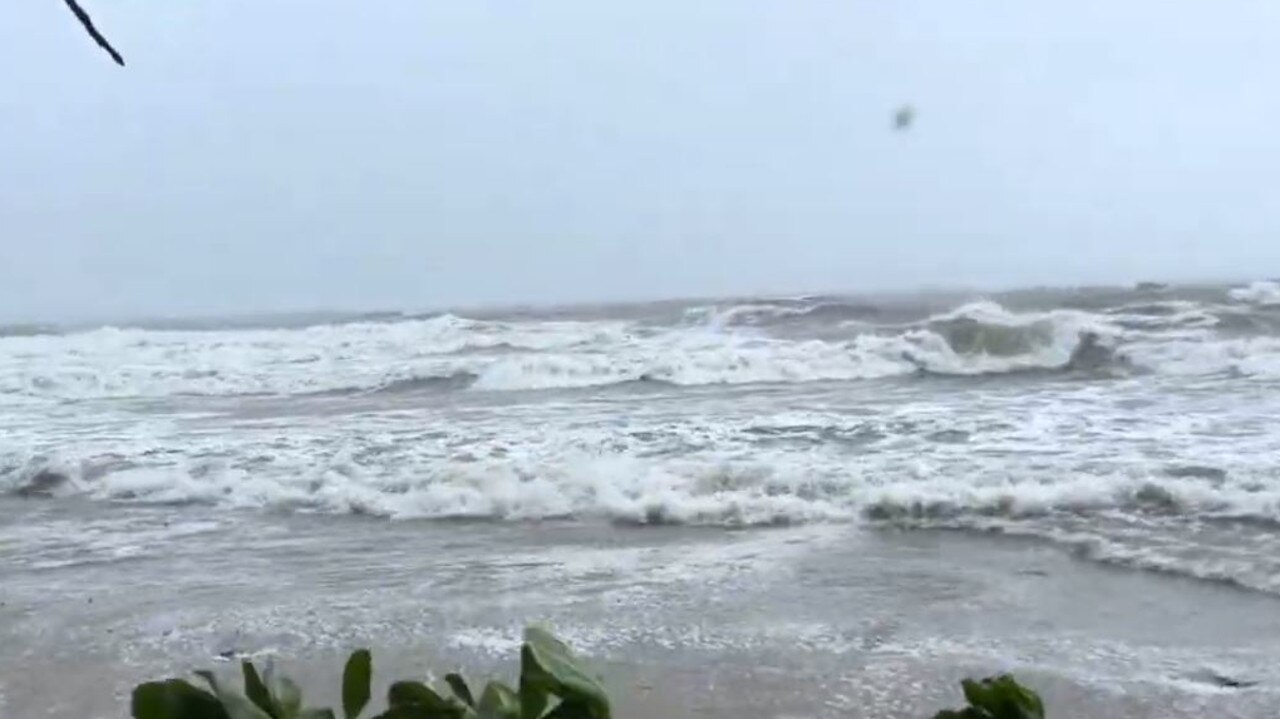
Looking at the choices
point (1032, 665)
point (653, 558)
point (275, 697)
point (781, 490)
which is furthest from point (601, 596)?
point (275, 697)

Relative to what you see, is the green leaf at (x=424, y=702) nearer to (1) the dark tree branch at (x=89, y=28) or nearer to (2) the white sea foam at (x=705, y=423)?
(1) the dark tree branch at (x=89, y=28)

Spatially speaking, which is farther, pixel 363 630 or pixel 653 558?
pixel 653 558

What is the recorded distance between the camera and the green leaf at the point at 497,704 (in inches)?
33.0

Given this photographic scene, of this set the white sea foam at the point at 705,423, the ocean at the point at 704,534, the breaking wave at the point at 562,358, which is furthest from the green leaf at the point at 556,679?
the breaking wave at the point at 562,358

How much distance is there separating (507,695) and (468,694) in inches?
1.2

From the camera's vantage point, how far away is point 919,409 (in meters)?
11.4

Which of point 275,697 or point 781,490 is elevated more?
point 275,697

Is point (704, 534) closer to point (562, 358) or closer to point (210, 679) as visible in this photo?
point (210, 679)

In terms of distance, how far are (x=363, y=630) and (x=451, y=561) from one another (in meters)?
1.25

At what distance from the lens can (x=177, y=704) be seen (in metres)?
0.76

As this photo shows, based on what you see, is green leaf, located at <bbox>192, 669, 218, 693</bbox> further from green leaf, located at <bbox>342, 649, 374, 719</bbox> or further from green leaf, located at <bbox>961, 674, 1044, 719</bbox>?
green leaf, located at <bbox>961, 674, 1044, 719</bbox>

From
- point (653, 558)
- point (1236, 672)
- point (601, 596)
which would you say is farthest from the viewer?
point (653, 558)

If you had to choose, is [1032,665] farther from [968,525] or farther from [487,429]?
[487,429]

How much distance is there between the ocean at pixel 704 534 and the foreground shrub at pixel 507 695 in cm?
357
